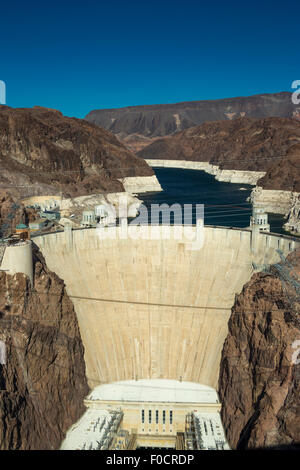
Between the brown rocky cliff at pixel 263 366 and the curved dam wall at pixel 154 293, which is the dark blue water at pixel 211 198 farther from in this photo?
the brown rocky cliff at pixel 263 366

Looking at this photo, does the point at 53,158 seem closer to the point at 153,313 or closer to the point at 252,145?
the point at 153,313

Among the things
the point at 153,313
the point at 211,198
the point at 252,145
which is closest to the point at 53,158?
the point at 211,198

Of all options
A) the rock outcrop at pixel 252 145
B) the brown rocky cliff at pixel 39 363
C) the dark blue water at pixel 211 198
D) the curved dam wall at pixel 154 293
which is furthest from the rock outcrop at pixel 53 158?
the brown rocky cliff at pixel 39 363

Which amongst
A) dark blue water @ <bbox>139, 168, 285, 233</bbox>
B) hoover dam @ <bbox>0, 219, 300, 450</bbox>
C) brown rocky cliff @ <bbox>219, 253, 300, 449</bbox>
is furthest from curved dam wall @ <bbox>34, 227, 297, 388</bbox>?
dark blue water @ <bbox>139, 168, 285, 233</bbox>
